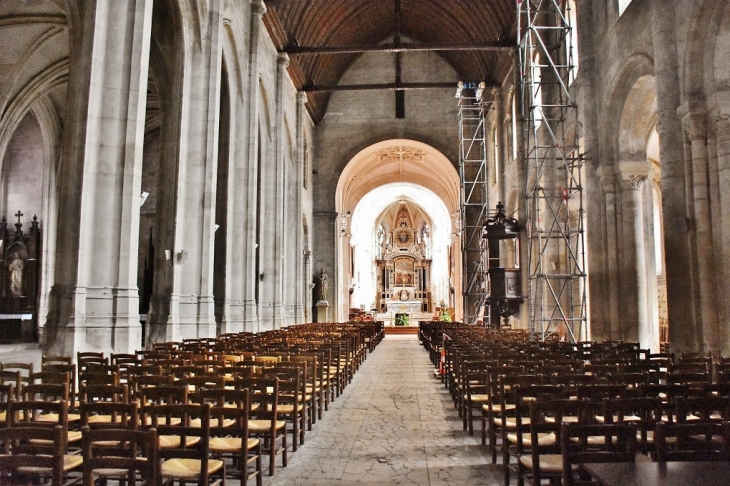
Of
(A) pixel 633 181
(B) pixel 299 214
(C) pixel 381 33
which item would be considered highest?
(C) pixel 381 33

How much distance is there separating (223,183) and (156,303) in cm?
531

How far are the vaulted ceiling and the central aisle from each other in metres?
16.7

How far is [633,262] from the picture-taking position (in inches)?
583

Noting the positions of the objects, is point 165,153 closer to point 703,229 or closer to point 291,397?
point 291,397

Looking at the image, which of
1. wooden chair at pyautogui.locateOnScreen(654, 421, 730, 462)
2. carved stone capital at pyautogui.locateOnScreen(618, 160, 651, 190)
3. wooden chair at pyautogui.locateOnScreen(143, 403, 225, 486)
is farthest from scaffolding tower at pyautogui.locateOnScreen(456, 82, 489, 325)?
wooden chair at pyautogui.locateOnScreen(143, 403, 225, 486)

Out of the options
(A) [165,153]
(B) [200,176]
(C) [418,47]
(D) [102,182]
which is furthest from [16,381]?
(C) [418,47]

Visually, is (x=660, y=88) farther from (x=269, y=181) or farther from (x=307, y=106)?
(x=307, y=106)

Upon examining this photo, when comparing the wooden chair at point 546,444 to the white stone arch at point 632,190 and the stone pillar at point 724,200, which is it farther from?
the white stone arch at point 632,190

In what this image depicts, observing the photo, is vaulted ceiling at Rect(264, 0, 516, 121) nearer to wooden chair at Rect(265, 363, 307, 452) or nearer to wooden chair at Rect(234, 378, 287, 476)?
wooden chair at Rect(265, 363, 307, 452)

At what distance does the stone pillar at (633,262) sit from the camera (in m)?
14.4

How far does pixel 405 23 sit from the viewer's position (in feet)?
107

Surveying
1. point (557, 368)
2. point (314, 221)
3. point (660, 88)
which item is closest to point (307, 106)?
point (314, 221)

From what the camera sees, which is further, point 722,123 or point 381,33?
point 381,33

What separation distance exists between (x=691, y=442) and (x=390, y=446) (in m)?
3.53
